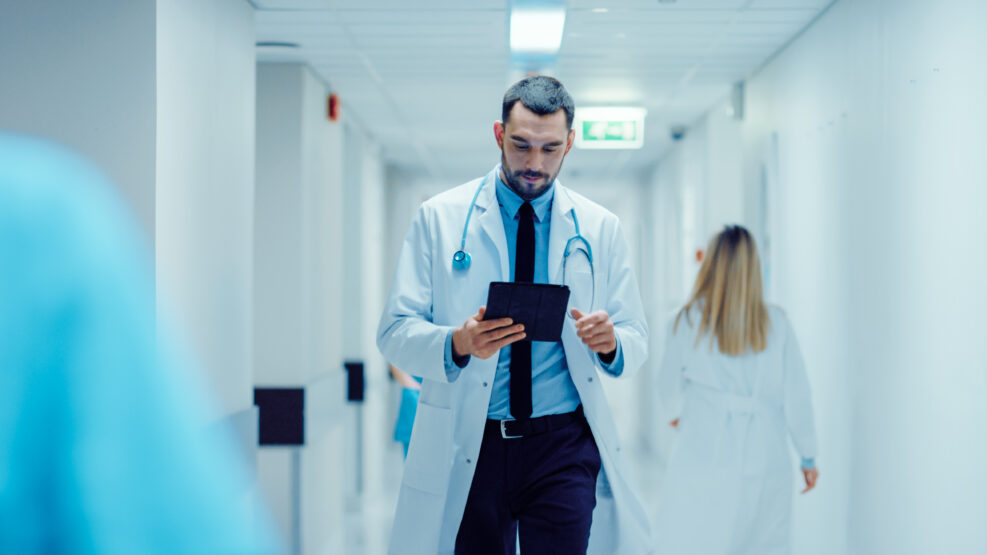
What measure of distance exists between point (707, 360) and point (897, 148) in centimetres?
109

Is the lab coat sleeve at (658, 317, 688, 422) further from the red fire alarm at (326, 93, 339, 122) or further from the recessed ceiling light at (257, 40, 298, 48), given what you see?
the red fire alarm at (326, 93, 339, 122)

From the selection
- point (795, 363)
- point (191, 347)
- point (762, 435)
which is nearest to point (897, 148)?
point (795, 363)

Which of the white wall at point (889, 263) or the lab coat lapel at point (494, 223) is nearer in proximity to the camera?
the lab coat lapel at point (494, 223)

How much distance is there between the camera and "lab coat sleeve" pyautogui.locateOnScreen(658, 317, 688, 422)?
4.09m

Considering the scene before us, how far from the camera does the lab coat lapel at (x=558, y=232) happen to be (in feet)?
7.64

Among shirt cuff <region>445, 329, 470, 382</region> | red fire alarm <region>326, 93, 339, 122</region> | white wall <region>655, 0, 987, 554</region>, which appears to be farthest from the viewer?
red fire alarm <region>326, 93, 339, 122</region>

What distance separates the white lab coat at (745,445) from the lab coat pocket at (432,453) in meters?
1.97

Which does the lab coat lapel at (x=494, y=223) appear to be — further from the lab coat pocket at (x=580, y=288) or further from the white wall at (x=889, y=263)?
the white wall at (x=889, y=263)

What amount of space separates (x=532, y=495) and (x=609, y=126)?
405cm

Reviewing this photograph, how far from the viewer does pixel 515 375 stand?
2.25 metres

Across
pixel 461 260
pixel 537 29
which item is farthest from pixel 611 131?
pixel 461 260

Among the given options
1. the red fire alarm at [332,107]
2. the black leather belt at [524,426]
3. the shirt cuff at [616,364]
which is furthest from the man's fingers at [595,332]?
the red fire alarm at [332,107]

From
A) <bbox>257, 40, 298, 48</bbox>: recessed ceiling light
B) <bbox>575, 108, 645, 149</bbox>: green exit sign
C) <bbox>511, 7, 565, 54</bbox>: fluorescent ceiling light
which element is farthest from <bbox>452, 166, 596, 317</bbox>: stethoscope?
<bbox>575, 108, 645, 149</bbox>: green exit sign

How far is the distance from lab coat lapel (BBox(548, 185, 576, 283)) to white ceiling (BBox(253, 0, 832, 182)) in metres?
2.31
